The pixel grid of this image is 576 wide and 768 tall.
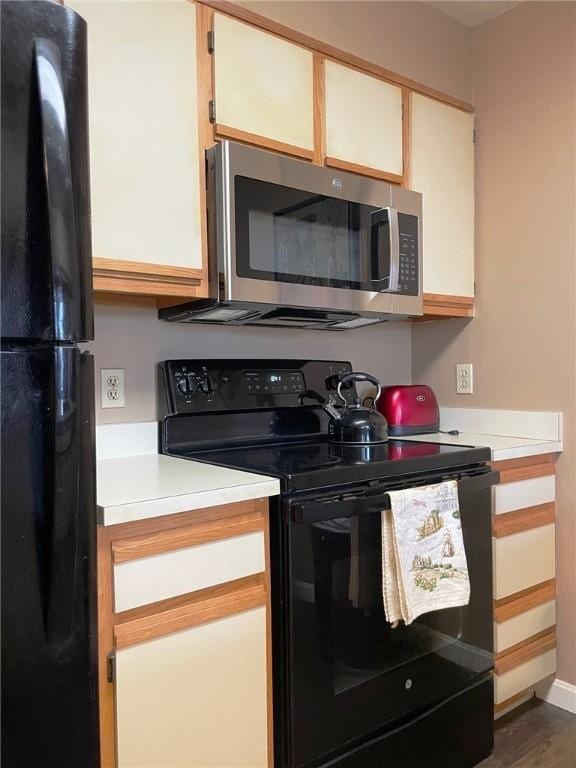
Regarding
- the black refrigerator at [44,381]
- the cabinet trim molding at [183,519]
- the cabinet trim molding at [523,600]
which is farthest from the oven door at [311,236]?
the cabinet trim molding at [523,600]

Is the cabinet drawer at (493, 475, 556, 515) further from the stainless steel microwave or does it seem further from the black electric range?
the stainless steel microwave

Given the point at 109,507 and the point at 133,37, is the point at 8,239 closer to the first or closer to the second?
the point at 109,507

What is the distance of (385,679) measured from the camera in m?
1.51

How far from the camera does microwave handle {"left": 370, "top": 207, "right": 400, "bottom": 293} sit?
1.85m

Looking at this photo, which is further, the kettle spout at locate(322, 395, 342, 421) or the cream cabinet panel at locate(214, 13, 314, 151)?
the kettle spout at locate(322, 395, 342, 421)

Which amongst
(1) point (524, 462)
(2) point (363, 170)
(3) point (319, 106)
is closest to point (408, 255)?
(2) point (363, 170)

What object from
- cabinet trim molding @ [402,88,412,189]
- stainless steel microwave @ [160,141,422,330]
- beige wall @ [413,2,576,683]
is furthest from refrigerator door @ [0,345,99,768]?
beige wall @ [413,2,576,683]

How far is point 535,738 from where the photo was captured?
6.13ft

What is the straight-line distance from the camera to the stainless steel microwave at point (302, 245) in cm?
157

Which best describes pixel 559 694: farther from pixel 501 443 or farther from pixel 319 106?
pixel 319 106

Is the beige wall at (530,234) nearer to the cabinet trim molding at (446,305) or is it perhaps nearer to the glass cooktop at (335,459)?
the cabinet trim molding at (446,305)

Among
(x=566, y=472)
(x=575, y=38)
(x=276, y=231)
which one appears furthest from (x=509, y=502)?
(x=575, y=38)

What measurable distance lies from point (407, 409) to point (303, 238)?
2.61ft

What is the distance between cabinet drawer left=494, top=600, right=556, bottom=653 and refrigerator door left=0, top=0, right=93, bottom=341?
1.67 meters
